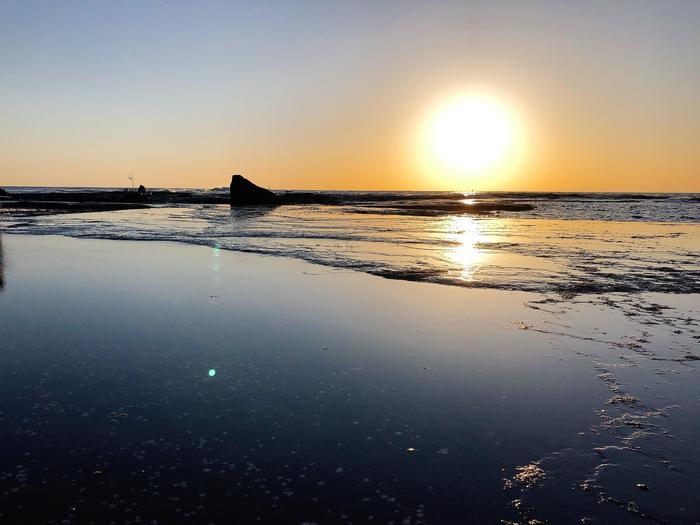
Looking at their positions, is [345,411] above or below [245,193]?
below

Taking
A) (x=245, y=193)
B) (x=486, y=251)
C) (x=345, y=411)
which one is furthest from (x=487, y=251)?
(x=245, y=193)

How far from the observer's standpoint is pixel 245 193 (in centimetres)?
7169

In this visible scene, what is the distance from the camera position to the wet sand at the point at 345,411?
4337 mm

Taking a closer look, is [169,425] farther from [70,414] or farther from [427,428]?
[427,428]

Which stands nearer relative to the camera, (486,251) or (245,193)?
(486,251)

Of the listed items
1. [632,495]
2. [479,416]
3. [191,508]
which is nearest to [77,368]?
[191,508]

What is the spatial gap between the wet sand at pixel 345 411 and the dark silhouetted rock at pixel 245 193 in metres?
61.2

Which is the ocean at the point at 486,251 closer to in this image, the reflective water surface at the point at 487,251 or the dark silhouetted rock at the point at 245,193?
the reflective water surface at the point at 487,251

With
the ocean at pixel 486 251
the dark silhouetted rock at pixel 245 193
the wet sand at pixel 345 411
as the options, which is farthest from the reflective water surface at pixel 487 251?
the dark silhouetted rock at pixel 245 193

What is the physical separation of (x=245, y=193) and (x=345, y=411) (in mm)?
68474

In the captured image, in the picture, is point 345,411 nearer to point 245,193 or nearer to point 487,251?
point 487,251

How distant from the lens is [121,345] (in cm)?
830

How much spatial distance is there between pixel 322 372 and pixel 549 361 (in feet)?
12.1

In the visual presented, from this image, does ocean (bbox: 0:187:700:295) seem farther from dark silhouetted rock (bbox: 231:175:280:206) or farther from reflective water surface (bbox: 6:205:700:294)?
dark silhouetted rock (bbox: 231:175:280:206)
